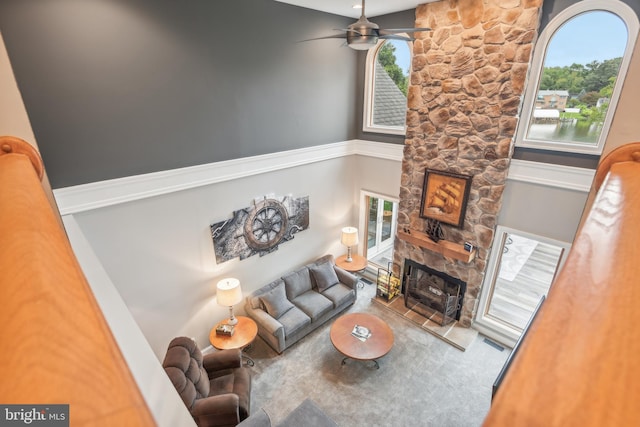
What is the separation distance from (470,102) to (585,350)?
202 inches

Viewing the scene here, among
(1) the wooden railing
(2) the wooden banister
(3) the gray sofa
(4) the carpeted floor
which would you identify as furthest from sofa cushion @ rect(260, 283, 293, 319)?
(1) the wooden railing

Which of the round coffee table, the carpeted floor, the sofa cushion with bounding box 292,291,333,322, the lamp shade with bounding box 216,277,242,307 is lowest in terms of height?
the carpeted floor

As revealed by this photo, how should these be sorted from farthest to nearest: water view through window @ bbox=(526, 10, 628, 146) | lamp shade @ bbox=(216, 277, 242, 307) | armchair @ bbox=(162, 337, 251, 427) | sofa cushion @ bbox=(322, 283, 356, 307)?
sofa cushion @ bbox=(322, 283, 356, 307)
lamp shade @ bbox=(216, 277, 242, 307)
water view through window @ bbox=(526, 10, 628, 146)
armchair @ bbox=(162, 337, 251, 427)

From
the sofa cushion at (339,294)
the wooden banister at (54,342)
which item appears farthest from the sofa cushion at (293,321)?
the wooden banister at (54,342)

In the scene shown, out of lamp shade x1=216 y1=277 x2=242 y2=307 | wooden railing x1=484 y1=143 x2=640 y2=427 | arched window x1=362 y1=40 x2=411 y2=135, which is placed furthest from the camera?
arched window x1=362 y1=40 x2=411 y2=135

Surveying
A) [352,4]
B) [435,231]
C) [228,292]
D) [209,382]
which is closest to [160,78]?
[228,292]

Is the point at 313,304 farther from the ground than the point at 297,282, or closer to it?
closer to it

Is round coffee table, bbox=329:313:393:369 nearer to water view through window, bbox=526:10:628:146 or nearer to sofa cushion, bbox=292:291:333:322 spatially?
sofa cushion, bbox=292:291:333:322

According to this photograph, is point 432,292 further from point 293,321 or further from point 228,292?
point 228,292

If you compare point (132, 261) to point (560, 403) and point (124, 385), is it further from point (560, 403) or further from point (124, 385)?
point (560, 403)

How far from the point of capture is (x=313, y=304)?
18.5ft

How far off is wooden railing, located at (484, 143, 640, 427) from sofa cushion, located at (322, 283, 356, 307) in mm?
5563

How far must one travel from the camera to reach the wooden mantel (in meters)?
5.12

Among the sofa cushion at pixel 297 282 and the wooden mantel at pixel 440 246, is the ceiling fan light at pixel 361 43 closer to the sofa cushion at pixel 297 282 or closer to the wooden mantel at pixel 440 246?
the wooden mantel at pixel 440 246
